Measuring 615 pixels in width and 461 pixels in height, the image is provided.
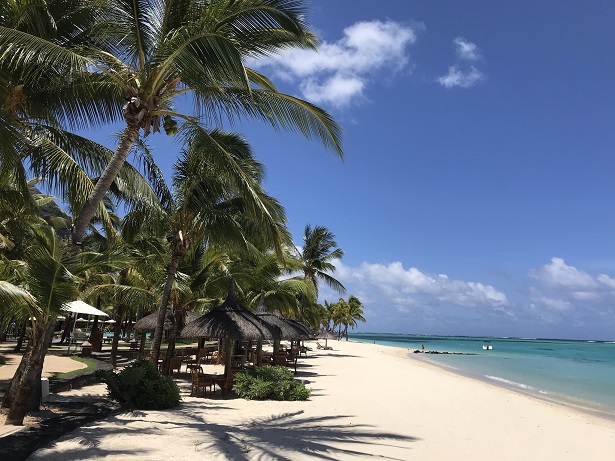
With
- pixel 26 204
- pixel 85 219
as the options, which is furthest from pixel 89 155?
pixel 85 219

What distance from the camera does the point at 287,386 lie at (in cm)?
1030

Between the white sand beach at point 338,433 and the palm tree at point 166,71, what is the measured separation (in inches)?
123

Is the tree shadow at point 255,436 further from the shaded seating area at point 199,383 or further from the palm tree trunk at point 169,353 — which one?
the palm tree trunk at point 169,353

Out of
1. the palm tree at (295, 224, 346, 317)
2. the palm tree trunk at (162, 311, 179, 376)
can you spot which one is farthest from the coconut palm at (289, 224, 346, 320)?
the palm tree trunk at (162, 311, 179, 376)

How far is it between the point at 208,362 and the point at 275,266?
4.96 m

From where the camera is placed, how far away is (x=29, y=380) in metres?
6.63

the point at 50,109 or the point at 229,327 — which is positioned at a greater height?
the point at 50,109

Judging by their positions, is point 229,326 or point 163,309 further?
point 163,309

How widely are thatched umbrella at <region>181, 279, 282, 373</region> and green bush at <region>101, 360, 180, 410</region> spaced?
7.11 feet

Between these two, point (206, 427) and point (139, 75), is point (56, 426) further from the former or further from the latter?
point (139, 75)

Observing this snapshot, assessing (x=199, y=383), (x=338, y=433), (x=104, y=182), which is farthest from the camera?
(x=199, y=383)

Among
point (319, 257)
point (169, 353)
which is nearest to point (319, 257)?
point (319, 257)

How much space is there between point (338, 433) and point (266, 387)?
10.8 feet

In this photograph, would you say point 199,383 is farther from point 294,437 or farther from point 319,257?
point 319,257
